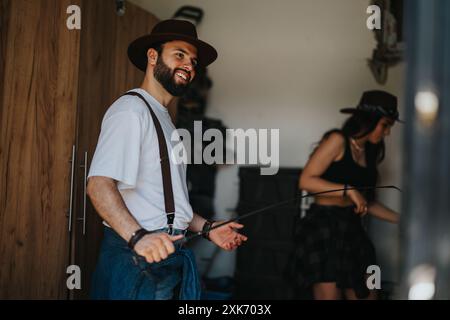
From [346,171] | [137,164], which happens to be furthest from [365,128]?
[137,164]

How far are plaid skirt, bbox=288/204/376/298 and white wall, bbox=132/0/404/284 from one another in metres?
1.60

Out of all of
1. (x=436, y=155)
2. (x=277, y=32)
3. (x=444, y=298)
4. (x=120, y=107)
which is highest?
(x=277, y=32)

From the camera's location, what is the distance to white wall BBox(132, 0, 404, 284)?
526 centimetres

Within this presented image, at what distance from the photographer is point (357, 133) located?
375 cm

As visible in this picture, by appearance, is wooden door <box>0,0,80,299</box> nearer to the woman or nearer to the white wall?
the woman

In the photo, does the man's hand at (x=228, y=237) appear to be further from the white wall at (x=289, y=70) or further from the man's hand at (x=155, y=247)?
the white wall at (x=289, y=70)

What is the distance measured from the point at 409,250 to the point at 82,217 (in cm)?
198

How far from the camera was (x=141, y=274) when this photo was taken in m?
2.18

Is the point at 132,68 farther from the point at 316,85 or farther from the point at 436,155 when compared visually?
the point at 436,155

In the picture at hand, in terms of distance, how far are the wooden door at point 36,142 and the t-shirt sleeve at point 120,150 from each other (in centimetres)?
91

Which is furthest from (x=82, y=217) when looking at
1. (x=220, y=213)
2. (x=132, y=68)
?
(x=220, y=213)

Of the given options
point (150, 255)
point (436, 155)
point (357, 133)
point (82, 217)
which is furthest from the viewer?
point (357, 133)

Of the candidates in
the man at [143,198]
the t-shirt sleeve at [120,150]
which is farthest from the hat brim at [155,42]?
the t-shirt sleeve at [120,150]

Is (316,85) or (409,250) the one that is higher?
(316,85)
